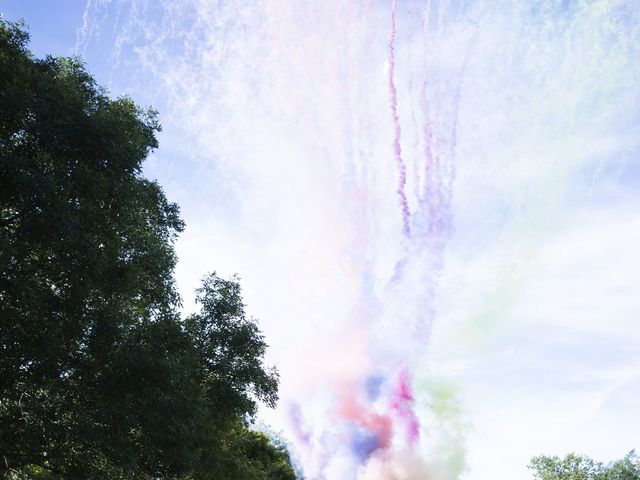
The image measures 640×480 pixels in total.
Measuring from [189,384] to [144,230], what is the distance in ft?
19.1

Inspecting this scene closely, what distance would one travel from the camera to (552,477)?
7488cm

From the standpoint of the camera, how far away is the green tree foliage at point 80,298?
12688 millimetres

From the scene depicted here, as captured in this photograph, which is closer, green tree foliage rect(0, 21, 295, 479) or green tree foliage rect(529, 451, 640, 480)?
green tree foliage rect(0, 21, 295, 479)

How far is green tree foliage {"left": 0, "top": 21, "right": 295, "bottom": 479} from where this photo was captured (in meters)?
12.7

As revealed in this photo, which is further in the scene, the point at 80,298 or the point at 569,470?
the point at 569,470

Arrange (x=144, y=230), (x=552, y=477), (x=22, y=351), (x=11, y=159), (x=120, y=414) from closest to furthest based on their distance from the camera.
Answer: (x=11, y=159), (x=22, y=351), (x=120, y=414), (x=144, y=230), (x=552, y=477)

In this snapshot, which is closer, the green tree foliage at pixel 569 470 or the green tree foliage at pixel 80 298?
the green tree foliage at pixel 80 298

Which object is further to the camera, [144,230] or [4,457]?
[144,230]

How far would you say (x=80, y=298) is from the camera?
14.2 metres

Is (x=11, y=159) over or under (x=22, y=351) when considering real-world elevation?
over

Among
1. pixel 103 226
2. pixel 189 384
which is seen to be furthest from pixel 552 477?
pixel 103 226

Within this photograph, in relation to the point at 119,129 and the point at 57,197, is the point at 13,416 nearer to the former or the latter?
the point at 57,197

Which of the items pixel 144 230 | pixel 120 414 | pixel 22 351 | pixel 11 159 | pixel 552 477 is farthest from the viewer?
pixel 552 477

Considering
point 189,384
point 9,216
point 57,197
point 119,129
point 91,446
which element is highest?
point 119,129
